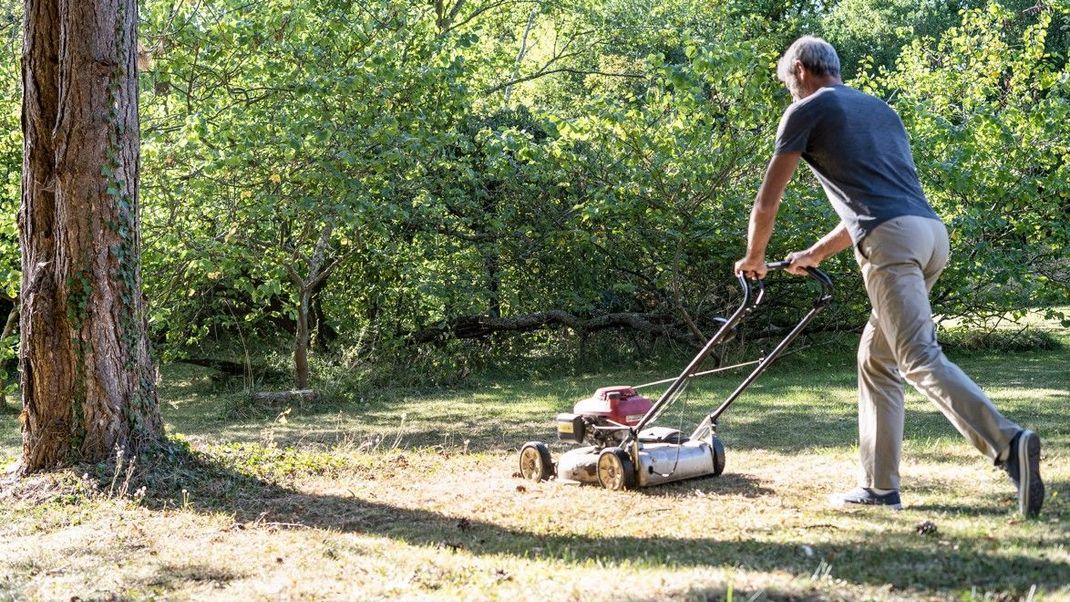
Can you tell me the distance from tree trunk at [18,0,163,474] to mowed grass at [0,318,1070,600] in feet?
1.11

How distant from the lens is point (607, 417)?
588cm

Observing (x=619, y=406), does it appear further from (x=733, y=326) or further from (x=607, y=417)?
(x=733, y=326)

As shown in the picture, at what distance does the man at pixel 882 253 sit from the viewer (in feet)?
13.8

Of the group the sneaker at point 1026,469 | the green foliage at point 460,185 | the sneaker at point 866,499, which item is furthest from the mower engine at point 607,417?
the green foliage at point 460,185

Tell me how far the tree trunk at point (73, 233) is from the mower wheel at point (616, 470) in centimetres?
264

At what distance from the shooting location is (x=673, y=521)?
188 inches

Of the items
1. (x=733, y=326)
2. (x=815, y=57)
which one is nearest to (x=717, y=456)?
(x=733, y=326)

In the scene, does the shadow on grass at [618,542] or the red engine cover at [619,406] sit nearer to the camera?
the shadow on grass at [618,542]

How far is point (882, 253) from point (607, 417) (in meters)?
1.95

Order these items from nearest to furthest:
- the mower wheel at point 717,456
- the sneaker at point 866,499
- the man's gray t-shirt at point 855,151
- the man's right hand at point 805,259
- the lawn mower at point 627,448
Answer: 1. the man's gray t-shirt at point 855,151
2. the sneaker at point 866,499
3. the man's right hand at point 805,259
4. the lawn mower at point 627,448
5. the mower wheel at point 717,456

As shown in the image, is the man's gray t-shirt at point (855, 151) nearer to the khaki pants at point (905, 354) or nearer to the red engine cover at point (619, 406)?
the khaki pants at point (905, 354)

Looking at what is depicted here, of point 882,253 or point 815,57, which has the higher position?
point 815,57

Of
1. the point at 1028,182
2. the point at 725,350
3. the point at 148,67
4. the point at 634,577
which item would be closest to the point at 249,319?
the point at 148,67

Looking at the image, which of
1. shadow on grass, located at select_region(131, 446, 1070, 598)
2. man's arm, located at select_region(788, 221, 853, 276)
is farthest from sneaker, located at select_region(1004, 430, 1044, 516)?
man's arm, located at select_region(788, 221, 853, 276)
